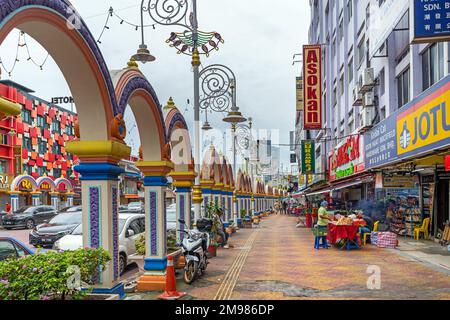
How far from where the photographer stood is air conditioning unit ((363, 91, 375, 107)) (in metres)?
20.2

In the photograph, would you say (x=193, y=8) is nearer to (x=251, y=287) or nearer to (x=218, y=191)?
(x=251, y=287)

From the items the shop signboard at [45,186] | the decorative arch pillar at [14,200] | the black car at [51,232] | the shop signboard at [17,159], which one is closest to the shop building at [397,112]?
the black car at [51,232]

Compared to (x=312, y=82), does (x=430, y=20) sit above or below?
below

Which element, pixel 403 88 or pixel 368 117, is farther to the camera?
pixel 368 117

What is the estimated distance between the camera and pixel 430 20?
34.6ft

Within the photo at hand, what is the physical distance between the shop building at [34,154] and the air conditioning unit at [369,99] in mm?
28320

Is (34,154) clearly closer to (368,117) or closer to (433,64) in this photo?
(368,117)

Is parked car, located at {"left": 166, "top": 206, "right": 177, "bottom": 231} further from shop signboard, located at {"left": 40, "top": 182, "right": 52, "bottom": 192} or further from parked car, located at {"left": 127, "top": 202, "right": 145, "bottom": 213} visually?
shop signboard, located at {"left": 40, "top": 182, "right": 52, "bottom": 192}

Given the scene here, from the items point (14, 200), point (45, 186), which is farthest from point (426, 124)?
point (45, 186)

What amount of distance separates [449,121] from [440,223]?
8878 millimetres

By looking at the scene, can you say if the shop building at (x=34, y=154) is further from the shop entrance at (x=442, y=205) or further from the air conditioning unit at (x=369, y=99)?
the shop entrance at (x=442, y=205)

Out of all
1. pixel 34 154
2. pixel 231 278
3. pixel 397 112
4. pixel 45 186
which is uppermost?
pixel 34 154

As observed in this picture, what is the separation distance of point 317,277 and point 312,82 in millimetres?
19485
